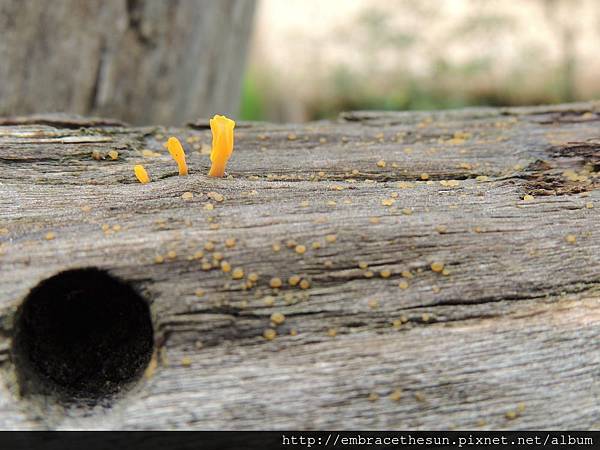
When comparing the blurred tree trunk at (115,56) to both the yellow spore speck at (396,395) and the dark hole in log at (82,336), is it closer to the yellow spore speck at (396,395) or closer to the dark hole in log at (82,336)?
the dark hole in log at (82,336)

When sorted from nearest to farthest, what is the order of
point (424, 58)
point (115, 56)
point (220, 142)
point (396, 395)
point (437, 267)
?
point (396, 395)
point (437, 267)
point (220, 142)
point (115, 56)
point (424, 58)

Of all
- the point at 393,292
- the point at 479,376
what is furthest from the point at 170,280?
the point at 479,376

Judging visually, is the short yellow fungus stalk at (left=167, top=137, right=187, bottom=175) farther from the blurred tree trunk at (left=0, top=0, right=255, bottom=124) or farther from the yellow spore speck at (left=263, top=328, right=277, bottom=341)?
the blurred tree trunk at (left=0, top=0, right=255, bottom=124)

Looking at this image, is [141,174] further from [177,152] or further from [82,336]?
[82,336]

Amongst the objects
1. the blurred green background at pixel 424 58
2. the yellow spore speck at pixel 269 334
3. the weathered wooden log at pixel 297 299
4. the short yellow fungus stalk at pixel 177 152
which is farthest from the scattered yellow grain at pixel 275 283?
the blurred green background at pixel 424 58

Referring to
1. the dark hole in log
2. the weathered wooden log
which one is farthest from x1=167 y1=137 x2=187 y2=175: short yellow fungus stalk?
the dark hole in log

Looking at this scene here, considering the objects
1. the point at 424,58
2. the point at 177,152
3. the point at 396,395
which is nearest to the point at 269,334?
the point at 396,395
